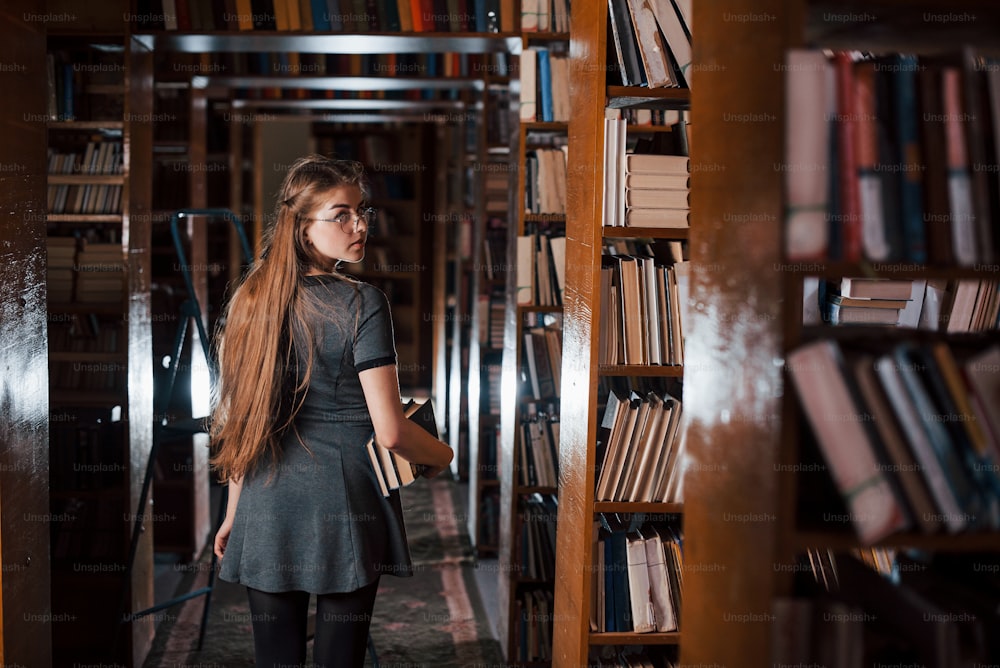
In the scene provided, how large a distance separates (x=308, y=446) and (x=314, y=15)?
76.3 inches

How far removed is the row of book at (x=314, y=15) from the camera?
130 inches

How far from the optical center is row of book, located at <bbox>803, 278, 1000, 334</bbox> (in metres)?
2.24

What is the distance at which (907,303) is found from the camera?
7.55ft

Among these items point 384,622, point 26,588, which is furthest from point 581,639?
point 384,622

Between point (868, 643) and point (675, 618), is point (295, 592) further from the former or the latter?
point (868, 643)

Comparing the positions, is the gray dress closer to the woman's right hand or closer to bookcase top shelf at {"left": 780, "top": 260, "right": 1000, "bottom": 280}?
the woman's right hand

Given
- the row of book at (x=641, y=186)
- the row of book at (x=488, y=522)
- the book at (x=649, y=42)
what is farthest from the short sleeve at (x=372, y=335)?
the row of book at (x=488, y=522)

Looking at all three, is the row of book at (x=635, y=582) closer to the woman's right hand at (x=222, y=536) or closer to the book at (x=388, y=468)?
the book at (x=388, y=468)

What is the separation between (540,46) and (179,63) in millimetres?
2031

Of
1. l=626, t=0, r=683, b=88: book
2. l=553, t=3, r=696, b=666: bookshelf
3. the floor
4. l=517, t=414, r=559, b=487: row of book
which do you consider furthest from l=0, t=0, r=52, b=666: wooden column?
the floor

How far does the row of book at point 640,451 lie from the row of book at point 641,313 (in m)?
0.12

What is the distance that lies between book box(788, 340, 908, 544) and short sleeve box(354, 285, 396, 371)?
3.01 ft

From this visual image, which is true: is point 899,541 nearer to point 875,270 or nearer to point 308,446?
point 875,270

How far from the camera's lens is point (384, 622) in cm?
385
